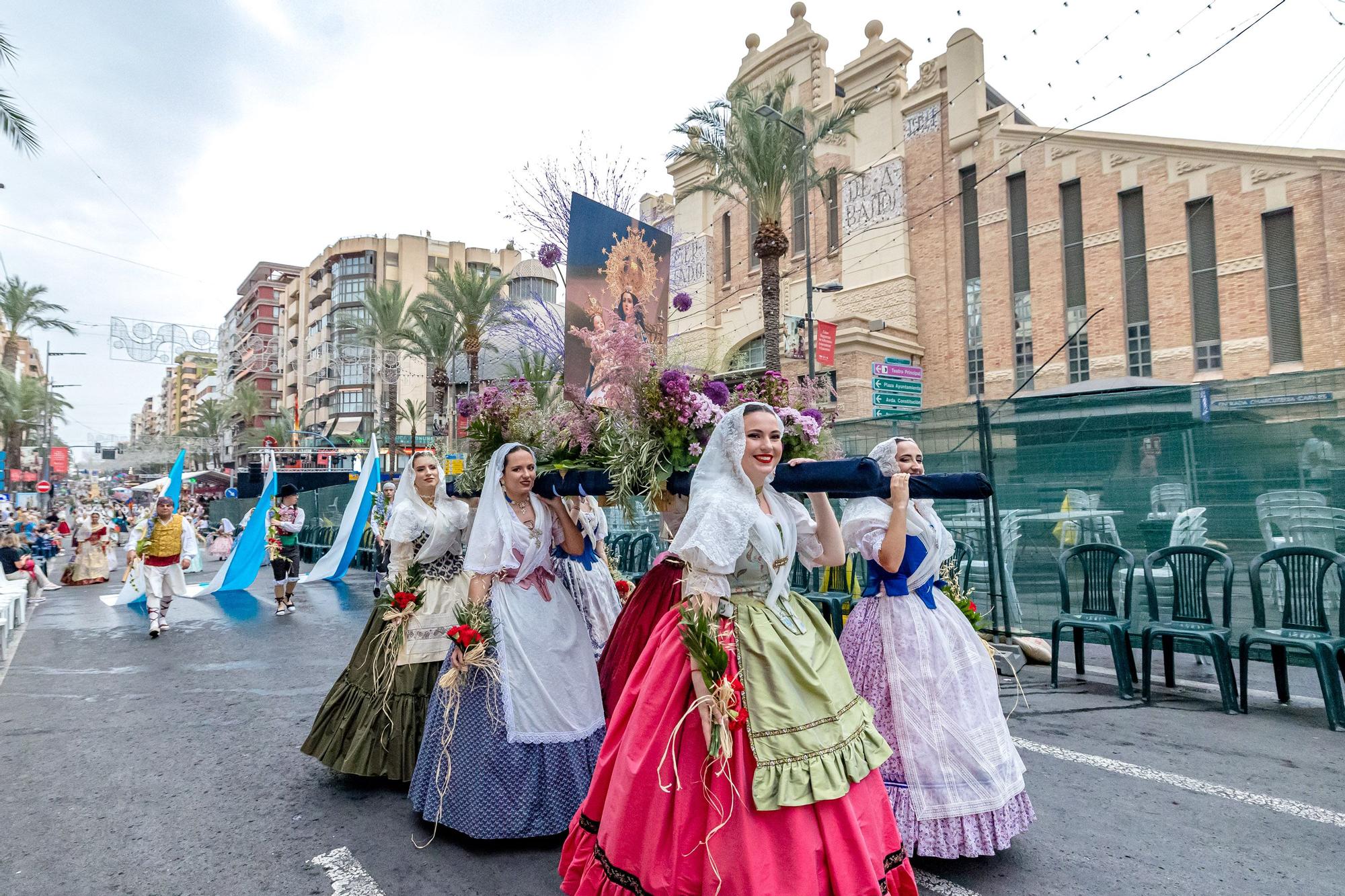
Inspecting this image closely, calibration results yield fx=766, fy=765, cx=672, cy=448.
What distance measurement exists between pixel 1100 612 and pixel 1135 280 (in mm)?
18886

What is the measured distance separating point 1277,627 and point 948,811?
455 cm

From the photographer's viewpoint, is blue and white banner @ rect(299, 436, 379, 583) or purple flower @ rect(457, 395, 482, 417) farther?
blue and white banner @ rect(299, 436, 379, 583)

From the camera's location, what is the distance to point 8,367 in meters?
37.3

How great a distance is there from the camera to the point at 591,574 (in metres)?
4.80

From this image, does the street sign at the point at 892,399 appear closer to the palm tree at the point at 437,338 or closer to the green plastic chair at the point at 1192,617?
the green plastic chair at the point at 1192,617

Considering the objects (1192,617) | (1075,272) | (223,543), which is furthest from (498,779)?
(1075,272)

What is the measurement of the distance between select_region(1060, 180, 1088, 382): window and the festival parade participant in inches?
895

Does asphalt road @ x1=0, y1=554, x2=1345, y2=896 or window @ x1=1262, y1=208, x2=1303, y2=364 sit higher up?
window @ x1=1262, y1=208, x2=1303, y2=364

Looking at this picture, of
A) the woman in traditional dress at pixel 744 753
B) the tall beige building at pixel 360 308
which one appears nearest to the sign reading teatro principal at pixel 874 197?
the woman in traditional dress at pixel 744 753

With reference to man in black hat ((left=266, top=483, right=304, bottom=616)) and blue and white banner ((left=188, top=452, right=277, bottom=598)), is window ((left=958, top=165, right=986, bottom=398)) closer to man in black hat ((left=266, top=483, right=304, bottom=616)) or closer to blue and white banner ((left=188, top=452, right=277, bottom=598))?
man in black hat ((left=266, top=483, right=304, bottom=616))

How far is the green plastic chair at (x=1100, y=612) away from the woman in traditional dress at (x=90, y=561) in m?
20.5

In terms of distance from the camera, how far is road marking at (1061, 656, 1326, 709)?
6.01 meters

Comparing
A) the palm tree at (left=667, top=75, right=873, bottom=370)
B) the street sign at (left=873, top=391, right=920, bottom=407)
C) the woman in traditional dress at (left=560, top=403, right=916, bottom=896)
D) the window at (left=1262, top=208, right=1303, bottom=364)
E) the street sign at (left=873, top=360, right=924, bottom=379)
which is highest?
the palm tree at (left=667, top=75, right=873, bottom=370)

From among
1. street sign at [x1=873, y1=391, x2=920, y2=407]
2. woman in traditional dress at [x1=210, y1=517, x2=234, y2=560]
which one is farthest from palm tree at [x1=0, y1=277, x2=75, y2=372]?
street sign at [x1=873, y1=391, x2=920, y2=407]
